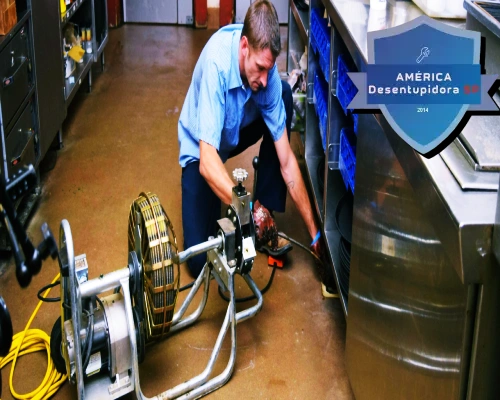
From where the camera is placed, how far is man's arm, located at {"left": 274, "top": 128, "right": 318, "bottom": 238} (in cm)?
282

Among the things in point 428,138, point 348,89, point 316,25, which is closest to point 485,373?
point 428,138

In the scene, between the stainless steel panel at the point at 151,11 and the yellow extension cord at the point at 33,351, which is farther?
the stainless steel panel at the point at 151,11

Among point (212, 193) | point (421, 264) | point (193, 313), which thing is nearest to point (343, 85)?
point (212, 193)

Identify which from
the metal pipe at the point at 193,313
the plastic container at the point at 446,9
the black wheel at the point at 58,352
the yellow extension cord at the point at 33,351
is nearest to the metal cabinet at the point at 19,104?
the yellow extension cord at the point at 33,351

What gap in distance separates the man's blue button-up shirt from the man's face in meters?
0.05

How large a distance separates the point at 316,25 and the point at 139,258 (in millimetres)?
1496

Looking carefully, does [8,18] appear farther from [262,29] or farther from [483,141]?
[483,141]

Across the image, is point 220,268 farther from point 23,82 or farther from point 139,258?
point 23,82

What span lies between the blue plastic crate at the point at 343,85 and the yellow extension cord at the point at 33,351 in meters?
1.37

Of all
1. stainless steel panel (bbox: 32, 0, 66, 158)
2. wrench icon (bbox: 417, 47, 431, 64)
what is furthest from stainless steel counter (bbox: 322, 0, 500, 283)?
stainless steel panel (bbox: 32, 0, 66, 158)

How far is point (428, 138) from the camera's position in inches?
51.4

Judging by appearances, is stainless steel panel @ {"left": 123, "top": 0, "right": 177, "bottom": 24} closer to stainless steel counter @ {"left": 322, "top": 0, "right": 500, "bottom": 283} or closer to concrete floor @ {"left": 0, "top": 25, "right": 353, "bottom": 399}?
concrete floor @ {"left": 0, "top": 25, "right": 353, "bottom": 399}

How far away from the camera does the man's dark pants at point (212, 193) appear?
2.85 meters

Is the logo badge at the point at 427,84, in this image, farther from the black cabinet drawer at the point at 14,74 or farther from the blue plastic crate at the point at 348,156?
the black cabinet drawer at the point at 14,74
